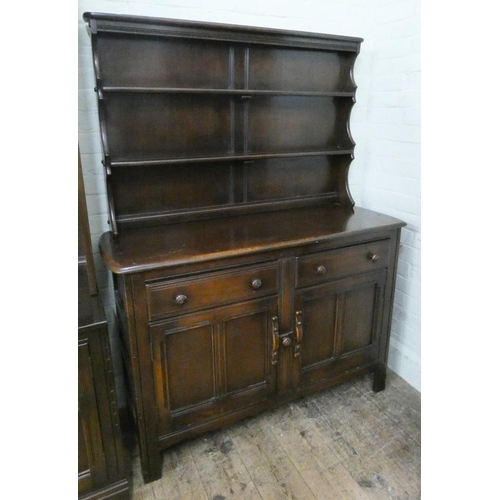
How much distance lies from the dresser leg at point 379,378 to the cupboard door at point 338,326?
0.31 feet

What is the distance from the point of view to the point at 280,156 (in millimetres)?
1812

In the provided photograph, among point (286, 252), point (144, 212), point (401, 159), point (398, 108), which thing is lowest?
point (286, 252)

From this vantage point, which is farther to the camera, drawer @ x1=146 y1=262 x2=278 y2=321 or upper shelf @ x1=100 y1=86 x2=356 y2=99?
upper shelf @ x1=100 y1=86 x2=356 y2=99

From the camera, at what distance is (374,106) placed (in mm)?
2111

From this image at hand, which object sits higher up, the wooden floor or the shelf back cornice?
the shelf back cornice

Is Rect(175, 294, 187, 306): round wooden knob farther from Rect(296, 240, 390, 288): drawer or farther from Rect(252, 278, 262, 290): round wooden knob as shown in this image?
Rect(296, 240, 390, 288): drawer

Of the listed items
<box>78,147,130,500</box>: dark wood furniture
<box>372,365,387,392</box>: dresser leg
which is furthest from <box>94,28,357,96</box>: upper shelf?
<box>372,365,387,392</box>: dresser leg

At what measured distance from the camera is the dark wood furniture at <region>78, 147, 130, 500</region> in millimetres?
1263

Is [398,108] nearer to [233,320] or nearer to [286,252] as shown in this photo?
[286,252]

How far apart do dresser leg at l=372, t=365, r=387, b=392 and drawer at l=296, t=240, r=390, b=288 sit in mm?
588

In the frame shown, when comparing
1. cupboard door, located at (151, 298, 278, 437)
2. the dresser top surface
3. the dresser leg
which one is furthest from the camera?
the dresser leg

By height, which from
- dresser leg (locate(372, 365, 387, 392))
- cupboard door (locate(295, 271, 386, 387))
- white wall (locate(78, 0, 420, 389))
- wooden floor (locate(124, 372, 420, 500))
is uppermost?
white wall (locate(78, 0, 420, 389))
